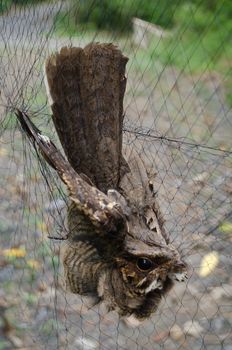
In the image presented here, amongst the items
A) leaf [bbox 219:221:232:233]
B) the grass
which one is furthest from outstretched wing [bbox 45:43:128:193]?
leaf [bbox 219:221:232:233]

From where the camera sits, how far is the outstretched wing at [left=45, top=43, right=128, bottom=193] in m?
2.06

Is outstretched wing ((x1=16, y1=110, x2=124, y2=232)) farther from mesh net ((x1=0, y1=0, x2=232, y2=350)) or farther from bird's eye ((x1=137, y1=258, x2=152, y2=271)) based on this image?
mesh net ((x1=0, y1=0, x2=232, y2=350))

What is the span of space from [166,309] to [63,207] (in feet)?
2.14

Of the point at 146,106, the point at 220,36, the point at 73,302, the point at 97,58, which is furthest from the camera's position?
the point at 146,106

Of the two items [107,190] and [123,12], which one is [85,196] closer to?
[107,190]

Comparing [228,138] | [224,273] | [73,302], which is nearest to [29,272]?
[73,302]

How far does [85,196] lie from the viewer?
179 centimetres

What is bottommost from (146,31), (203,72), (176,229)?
(176,229)

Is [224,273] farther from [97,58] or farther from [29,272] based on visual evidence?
[97,58]

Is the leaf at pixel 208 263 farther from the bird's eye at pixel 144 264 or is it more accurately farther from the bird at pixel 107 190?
the bird's eye at pixel 144 264

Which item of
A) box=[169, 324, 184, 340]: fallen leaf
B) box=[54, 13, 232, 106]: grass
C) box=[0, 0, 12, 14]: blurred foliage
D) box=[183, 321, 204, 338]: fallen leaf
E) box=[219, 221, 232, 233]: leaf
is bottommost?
box=[169, 324, 184, 340]: fallen leaf

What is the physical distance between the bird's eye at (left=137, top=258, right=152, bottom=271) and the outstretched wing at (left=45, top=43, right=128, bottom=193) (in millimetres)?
308

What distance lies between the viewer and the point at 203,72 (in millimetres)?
2422

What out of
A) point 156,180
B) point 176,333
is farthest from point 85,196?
point 176,333
